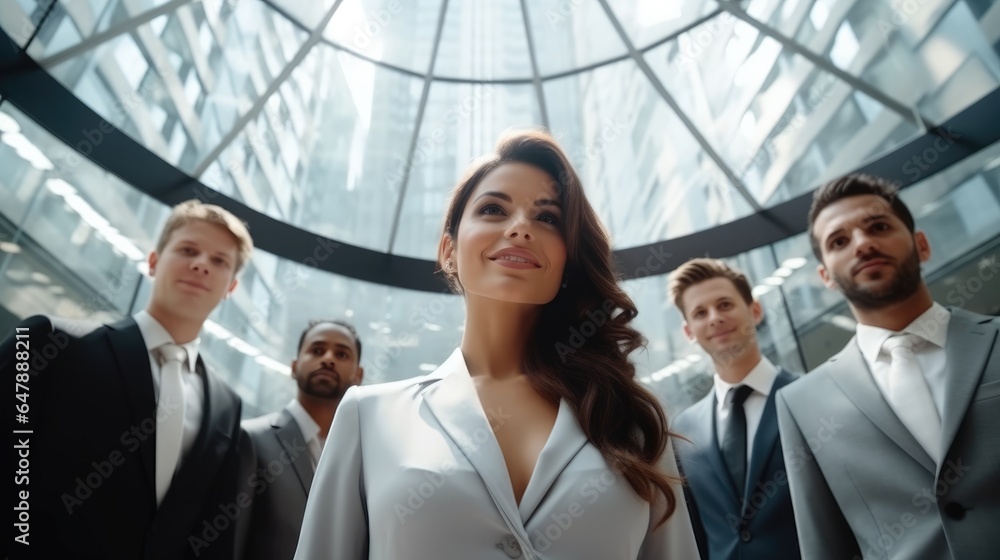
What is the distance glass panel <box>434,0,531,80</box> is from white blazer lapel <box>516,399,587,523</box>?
6.43 metres

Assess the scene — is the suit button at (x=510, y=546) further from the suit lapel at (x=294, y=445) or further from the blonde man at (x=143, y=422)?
the suit lapel at (x=294, y=445)

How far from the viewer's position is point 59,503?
2564mm

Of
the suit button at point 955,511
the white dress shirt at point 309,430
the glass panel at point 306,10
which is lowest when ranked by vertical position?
the suit button at point 955,511

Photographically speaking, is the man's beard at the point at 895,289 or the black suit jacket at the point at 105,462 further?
the man's beard at the point at 895,289

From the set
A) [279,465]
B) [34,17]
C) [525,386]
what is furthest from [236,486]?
[34,17]

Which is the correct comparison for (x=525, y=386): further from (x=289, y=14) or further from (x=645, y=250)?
(x=289, y=14)

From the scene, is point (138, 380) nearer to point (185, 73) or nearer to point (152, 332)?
point (152, 332)

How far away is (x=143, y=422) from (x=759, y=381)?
3.98m

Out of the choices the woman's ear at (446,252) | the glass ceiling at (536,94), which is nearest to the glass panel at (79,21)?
the glass ceiling at (536,94)

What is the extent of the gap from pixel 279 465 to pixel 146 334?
130 cm

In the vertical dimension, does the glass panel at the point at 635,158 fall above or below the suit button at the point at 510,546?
above

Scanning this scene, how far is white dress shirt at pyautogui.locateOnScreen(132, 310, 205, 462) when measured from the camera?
323 centimetres

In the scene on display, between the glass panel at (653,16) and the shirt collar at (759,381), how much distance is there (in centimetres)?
468

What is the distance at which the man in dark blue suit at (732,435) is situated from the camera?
11.1 feet
